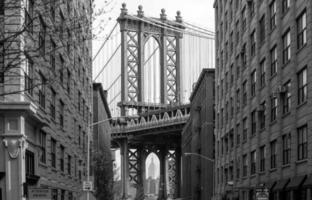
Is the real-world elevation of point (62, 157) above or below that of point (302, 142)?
below

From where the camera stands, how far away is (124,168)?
6742 inches

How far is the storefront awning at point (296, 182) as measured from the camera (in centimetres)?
3621

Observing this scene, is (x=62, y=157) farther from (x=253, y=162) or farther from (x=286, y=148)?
(x=253, y=162)

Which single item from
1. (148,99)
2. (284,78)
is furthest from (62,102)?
(148,99)

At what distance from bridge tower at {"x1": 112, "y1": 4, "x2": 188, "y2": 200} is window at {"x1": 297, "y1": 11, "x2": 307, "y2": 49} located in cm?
11204

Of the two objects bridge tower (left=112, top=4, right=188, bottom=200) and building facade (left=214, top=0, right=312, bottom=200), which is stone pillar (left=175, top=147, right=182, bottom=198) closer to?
bridge tower (left=112, top=4, right=188, bottom=200)

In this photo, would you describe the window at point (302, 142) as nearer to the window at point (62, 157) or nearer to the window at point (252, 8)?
the window at point (62, 157)

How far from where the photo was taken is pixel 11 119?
1196 inches

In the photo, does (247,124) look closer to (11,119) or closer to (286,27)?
(286,27)

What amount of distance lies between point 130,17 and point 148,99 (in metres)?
20.6

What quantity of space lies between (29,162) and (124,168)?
455 feet

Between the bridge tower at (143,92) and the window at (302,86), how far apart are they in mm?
112088

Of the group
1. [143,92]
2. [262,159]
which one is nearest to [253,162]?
[262,159]

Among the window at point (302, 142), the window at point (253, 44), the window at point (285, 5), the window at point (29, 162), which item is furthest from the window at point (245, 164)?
the window at point (29, 162)
